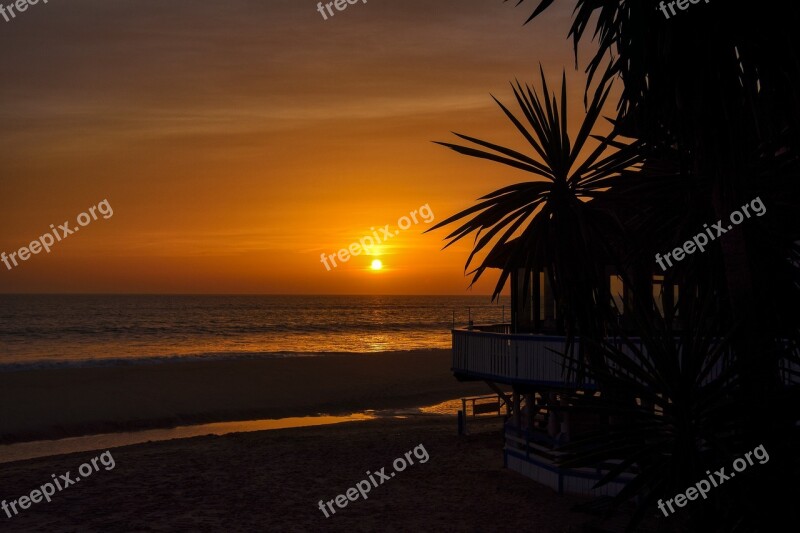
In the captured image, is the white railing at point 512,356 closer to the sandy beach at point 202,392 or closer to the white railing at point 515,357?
the white railing at point 515,357

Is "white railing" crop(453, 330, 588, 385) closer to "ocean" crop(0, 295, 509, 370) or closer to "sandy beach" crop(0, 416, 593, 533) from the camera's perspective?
"sandy beach" crop(0, 416, 593, 533)

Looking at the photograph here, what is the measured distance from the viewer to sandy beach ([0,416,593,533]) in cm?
1841

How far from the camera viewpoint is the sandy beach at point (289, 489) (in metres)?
18.4

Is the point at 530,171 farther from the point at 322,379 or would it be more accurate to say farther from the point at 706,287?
the point at 322,379

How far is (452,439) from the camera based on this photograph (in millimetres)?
28375

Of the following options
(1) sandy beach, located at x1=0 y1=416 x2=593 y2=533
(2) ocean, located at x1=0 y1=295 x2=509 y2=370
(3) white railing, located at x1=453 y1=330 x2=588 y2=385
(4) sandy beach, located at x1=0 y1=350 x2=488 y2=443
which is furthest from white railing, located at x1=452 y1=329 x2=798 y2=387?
(2) ocean, located at x1=0 y1=295 x2=509 y2=370

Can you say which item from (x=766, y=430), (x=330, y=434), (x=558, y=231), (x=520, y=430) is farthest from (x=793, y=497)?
(x=330, y=434)

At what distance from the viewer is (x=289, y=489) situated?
2161cm

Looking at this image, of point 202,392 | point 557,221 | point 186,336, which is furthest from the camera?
point 186,336

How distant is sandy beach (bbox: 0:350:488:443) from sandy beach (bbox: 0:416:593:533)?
9.36 meters

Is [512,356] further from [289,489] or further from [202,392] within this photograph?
[202,392]

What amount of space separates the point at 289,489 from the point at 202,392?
2659 cm

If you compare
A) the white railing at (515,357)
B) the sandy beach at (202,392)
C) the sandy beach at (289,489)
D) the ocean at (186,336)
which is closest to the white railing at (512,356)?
the white railing at (515,357)

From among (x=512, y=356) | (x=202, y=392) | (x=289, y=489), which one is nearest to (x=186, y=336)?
(x=202, y=392)
